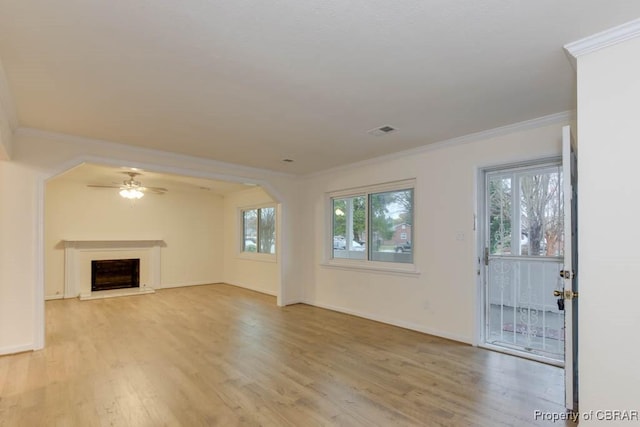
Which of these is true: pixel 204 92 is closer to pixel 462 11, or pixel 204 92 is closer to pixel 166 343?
pixel 462 11

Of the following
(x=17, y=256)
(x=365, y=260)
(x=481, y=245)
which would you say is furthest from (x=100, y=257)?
(x=481, y=245)

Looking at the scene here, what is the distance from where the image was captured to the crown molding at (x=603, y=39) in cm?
180

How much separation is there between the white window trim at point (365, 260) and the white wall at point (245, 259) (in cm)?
140

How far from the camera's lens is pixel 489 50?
2.07 meters

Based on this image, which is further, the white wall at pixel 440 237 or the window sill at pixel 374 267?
the window sill at pixel 374 267

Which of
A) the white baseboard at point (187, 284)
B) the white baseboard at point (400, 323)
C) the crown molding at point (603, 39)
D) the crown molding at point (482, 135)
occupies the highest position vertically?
the crown molding at point (603, 39)

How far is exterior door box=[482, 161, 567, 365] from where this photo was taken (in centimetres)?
355

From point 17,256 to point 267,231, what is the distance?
436 centimetres

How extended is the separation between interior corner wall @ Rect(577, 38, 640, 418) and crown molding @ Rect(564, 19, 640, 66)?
0.10 ft

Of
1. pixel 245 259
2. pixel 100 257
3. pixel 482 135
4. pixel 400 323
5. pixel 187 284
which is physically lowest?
pixel 187 284

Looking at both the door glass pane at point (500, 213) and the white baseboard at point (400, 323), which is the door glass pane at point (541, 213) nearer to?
the door glass pane at point (500, 213)

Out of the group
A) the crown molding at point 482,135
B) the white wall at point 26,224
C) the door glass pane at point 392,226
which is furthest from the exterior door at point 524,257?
the white wall at point 26,224

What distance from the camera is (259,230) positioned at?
7.56 m

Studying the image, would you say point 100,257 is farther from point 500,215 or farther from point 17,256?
point 500,215
